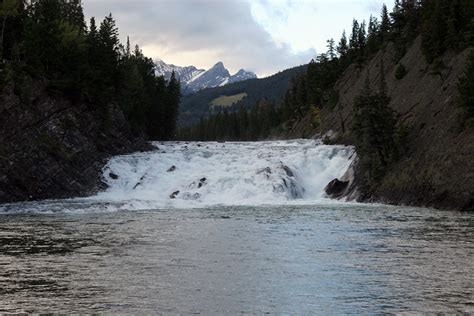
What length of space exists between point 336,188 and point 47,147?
1199 inches

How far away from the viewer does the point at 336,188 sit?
55.2 metres

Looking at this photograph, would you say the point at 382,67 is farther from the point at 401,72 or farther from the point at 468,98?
the point at 468,98

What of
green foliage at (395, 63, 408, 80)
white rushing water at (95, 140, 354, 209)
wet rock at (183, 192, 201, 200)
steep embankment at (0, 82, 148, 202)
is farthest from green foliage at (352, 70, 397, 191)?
steep embankment at (0, 82, 148, 202)

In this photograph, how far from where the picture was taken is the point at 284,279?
16.8m

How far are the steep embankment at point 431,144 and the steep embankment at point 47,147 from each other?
30820mm

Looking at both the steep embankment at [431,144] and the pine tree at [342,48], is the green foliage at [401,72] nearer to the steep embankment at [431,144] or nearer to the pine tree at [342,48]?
the steep embankment at [431,144]

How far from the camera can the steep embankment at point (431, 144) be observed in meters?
42.4

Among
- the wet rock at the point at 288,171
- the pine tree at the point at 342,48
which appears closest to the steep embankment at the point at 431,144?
the wet rock at the point at 288,171

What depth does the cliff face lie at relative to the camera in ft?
139

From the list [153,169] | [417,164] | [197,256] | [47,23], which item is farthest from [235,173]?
[197,256]

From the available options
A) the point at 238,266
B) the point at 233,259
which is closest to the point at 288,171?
the point at 233,259

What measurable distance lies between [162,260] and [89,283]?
15.0 ft

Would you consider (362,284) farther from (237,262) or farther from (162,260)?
(162,260)

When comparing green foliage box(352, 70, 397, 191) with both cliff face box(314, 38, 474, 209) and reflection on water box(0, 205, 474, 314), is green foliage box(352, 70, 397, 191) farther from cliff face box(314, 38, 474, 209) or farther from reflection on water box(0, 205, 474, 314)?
reflection on water box(0, 205, 474, 314)
